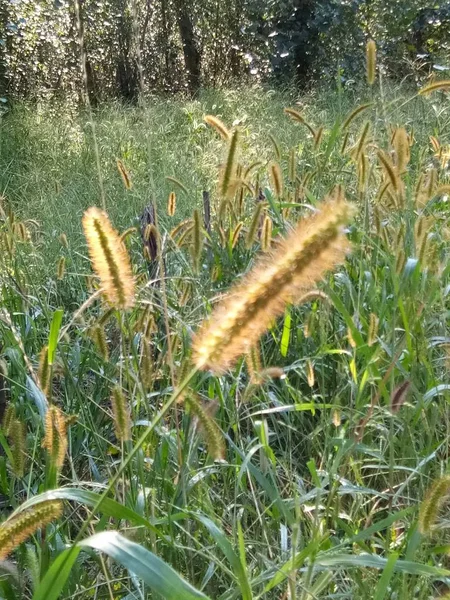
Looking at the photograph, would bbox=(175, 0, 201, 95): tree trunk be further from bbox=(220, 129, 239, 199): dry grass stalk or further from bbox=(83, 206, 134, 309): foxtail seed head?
bbox=(83, 206, 134, 309): foxtail seed head

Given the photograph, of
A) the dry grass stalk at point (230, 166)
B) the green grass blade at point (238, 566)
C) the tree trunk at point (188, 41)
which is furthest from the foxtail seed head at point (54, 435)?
the tree trunk at point (188, 41)

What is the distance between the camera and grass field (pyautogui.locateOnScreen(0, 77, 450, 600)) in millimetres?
727

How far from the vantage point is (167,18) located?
9.54 meters

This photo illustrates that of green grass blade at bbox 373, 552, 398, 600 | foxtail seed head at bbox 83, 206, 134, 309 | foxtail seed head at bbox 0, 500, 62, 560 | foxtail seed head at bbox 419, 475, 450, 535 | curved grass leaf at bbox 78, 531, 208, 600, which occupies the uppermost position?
foxtail seed head at bbox 83, 206, 134, 309

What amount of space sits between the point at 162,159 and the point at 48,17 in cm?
482

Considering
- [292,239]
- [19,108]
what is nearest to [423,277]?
[292,239]

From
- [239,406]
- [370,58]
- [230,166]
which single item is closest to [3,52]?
[370,58]

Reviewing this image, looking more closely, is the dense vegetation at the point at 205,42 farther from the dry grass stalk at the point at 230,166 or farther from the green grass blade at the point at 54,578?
the green grass blade at the point at 54,578

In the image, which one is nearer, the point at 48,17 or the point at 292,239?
the point at 292,239

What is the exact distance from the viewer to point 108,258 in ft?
2.23

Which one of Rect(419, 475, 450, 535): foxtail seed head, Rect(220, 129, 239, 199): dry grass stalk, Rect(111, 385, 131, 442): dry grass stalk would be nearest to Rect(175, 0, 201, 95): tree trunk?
Rect(220, 129, 239, 199): dry grass stalk

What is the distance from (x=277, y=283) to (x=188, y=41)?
9609mm

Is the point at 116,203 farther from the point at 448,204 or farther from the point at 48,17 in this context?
the point at 48,17

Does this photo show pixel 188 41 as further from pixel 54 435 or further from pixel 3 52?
pixel 54 435
